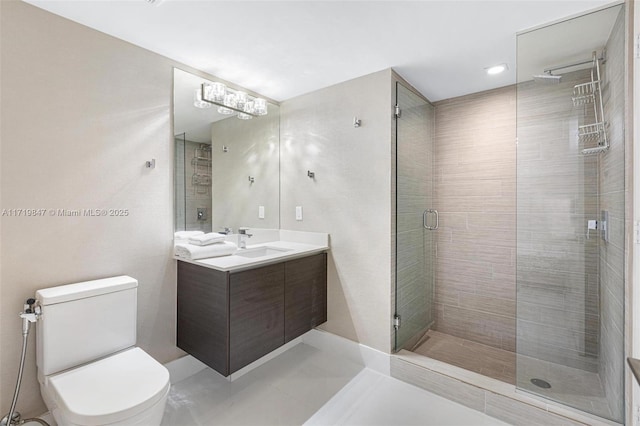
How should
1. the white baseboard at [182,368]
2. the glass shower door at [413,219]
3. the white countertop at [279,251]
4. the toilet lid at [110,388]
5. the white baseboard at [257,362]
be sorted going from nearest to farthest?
the toilet lid at [110,388] → the white countertop at [279,251] → the white baseboard at [182,368] → the white baseboard at [257,362] → the glass shower door at [413,219]

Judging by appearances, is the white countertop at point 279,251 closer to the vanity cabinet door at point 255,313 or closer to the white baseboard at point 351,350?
the vanity cabinet door at point 255,313

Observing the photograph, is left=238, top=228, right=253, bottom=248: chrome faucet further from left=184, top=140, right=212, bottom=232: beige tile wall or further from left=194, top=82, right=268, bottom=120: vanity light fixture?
left=194, top=82, right=268, bottom=120: vanity light fixture

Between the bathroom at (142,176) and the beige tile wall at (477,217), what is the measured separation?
0.03m

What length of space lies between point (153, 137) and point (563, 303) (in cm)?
300

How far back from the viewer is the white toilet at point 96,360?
1.29 metres

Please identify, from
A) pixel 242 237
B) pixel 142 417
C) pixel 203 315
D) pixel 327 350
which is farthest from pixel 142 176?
pixel 327 350

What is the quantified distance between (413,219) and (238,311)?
5.57 feet

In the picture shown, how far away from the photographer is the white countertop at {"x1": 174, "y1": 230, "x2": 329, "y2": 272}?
1.99m

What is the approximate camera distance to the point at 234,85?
8.69 ft

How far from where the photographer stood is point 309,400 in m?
2.03

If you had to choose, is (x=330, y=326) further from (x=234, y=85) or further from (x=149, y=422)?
(x=234, y=85)

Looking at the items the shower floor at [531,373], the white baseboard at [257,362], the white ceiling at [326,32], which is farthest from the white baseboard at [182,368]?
the white ceiling at [326,32]

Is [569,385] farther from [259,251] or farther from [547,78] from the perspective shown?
[259,251]

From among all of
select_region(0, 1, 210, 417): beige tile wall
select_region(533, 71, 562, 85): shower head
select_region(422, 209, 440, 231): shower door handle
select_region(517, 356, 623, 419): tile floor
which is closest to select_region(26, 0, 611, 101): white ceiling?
select_region(0, 1, 210, 417): beige tile wall
